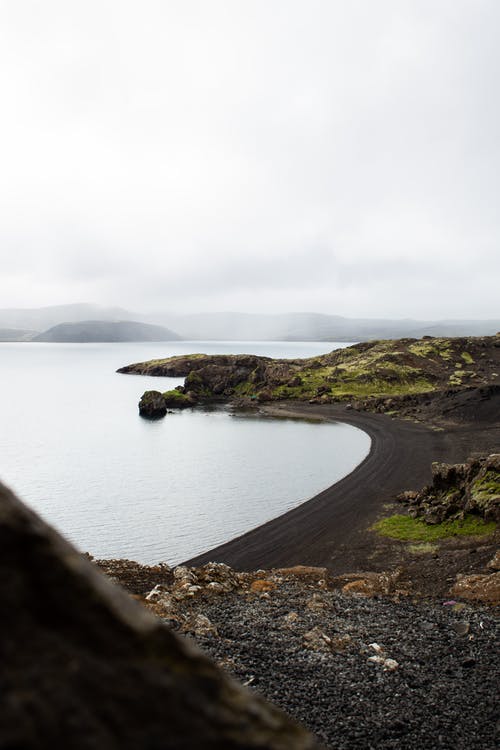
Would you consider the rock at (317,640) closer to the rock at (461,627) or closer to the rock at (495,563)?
the rock at (461,627)

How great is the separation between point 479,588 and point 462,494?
16.0 m

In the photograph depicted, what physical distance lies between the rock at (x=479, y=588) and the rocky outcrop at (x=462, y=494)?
9.87 metres

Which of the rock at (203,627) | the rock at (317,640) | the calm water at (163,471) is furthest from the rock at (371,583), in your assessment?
the calm water at (163,471)

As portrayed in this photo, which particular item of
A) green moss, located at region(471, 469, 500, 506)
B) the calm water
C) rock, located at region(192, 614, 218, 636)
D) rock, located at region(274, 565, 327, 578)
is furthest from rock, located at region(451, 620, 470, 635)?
the calm water

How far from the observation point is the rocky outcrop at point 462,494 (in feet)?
113

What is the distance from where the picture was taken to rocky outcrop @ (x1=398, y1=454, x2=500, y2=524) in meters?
34.6

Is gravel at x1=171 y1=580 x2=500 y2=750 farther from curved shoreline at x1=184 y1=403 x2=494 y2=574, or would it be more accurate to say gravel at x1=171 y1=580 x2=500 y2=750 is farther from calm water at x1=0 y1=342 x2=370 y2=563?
calm water at x1=0 y1=342 x2=370 y2=563

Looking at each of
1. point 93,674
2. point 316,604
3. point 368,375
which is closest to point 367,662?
point 316,604

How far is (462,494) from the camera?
3831 cm

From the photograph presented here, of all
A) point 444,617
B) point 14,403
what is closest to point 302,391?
point 14,403

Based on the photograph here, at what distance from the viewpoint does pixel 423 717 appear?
13.8m

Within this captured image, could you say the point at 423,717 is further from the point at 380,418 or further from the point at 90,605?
the point at 380,418

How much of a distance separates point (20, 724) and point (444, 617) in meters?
22.7

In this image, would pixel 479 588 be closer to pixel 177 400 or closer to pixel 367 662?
pixel 367 662
